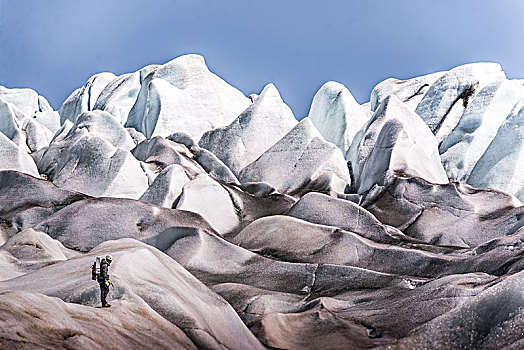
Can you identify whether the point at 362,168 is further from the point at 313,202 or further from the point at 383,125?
the point at 313,202

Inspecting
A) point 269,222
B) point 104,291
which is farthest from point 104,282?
point 269,222

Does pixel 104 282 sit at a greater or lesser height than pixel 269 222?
greater

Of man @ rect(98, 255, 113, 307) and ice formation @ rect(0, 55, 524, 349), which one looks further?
ice formation @ rect(0, 55, 524, 349)

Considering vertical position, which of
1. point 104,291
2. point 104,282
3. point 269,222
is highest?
point 104,282

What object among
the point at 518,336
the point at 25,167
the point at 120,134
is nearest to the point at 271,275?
the point at 518,336

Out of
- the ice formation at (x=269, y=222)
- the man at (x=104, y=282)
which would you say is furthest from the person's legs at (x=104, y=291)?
the ice formation at (x=269, y=222)

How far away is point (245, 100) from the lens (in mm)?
45844

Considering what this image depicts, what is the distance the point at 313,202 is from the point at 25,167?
1322 centimetres

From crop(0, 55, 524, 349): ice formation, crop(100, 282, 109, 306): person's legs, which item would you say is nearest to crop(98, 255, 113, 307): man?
crop(100, 282, 109, 306): person's legs

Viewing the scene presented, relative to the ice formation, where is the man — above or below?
above

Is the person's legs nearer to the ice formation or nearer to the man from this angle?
the man

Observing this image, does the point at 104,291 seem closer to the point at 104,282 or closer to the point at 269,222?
the point at 104,282

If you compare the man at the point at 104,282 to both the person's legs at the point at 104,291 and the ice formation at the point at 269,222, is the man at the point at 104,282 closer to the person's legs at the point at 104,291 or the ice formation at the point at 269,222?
the person's legs at the point at 104,291

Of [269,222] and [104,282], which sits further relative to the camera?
[269,222]
